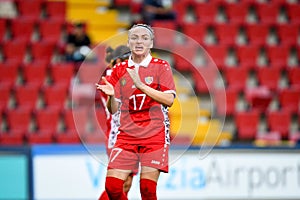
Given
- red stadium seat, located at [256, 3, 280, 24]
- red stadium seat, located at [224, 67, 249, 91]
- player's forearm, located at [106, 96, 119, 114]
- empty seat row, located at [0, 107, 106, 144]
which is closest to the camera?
player's forearm, located at [106, 96, 119, 114]

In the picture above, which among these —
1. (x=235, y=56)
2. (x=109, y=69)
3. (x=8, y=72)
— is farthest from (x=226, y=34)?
(x=109, y=69)

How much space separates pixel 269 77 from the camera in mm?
14398

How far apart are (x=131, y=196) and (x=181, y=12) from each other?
5112mm

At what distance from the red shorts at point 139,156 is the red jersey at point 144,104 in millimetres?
53

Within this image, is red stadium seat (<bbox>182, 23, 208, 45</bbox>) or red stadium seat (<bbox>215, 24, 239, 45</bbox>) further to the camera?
red stadium seat (<bbox>215, 24, 239, 45</bbox>)

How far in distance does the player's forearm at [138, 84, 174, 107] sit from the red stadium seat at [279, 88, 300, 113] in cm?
795

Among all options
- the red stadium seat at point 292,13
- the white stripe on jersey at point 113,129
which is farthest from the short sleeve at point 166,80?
the red stadium seat at point 292,13

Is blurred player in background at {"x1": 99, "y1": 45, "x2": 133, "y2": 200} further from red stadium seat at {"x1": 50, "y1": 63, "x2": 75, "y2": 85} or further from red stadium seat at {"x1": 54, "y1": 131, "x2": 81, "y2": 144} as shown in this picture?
red stadium seat at {"x1": 50, "y1": 63, "x2": 75, "y2": 85}

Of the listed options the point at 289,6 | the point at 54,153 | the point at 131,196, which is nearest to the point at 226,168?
the point at 131,196

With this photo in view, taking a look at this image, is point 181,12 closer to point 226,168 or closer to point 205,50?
point 205,50

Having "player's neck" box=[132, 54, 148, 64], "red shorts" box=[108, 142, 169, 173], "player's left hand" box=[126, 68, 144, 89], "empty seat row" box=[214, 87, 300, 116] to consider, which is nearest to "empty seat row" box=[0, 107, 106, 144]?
"empty seat row" box=[214, 87, 300, 116]

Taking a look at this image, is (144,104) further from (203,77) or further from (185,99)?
(203,77)

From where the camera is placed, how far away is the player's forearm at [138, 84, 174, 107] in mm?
6216

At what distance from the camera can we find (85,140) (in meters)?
11.4
